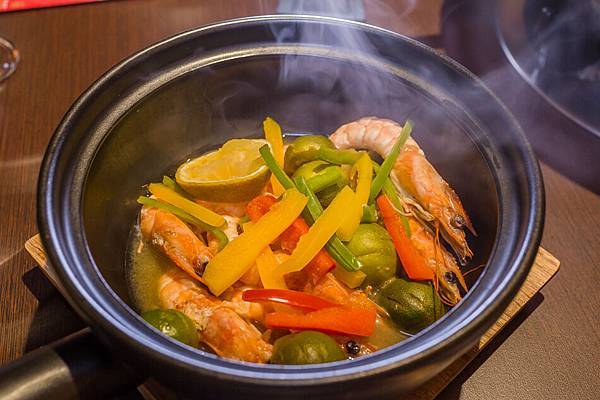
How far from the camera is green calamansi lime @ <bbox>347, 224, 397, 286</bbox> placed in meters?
1.67

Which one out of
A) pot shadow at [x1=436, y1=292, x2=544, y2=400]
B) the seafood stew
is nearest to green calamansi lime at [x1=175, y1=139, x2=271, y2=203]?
the seafood stew

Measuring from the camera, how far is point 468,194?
1822 millimetres

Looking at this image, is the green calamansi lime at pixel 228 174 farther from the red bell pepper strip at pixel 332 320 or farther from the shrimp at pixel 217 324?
the red bell pepper strip at pixel 332 320

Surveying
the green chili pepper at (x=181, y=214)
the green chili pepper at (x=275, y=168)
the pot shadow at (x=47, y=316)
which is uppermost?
the green chili pepper at (x=275, y=168)

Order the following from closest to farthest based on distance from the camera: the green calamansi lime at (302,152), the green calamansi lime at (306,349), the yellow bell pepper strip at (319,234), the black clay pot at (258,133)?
the black clay pot at (258,133)
the green calamansi lime at (306,349)
the yellow bell pepper strip at (319,234)
the green calamansi lime at (302,152)

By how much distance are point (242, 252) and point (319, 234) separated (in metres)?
0.22

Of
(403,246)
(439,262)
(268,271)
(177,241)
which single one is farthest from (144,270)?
(439,262)

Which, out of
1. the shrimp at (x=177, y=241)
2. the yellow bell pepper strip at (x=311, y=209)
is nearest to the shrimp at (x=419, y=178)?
the yellow bell pepper strip at (x=311, y=209)

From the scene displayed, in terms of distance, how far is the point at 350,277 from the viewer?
166cm

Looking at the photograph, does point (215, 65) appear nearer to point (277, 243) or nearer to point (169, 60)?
point (169, 60)

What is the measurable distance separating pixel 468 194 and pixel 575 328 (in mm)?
579

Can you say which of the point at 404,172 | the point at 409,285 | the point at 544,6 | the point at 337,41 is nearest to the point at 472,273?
the point at 409,285

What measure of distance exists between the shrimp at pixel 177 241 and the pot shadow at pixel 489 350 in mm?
809

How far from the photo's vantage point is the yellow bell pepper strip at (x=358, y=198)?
169 cm
